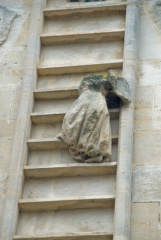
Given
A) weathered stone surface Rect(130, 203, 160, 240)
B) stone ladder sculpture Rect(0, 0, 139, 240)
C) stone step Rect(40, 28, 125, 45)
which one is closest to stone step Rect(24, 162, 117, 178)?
stone ladder sculpture Rect(0, 0, 139, 240)

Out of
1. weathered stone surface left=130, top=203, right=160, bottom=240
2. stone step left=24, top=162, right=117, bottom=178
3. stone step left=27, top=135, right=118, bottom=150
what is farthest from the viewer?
stone step left=27, top=135, right=118, bottom=150

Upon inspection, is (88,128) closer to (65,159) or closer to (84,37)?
(65,159)

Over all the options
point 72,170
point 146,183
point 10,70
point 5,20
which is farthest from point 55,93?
point 146,183

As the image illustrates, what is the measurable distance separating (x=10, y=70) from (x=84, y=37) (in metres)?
0.96

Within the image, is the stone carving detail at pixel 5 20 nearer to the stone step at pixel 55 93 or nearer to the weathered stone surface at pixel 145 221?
the stone step at pixel 55 93

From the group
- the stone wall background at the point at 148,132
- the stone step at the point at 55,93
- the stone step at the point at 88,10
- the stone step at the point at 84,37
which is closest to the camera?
the stone wall background at the point at 148,132

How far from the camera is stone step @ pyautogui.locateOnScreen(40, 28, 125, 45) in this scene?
33.2 feet

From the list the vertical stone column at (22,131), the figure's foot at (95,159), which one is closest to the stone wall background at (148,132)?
the figure's foot at (95,159)

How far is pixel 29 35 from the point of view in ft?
33.9

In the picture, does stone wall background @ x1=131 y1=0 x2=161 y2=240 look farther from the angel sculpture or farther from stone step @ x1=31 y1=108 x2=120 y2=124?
stone step @ x1=31 y1=108 x2=120 y2=124

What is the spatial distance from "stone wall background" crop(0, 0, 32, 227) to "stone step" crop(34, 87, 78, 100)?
0.84 feet

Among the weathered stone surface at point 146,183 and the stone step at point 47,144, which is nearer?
the weathered stone surface at point 146,183

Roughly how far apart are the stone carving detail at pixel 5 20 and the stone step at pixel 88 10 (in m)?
0.46

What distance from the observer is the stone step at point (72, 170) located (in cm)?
886
